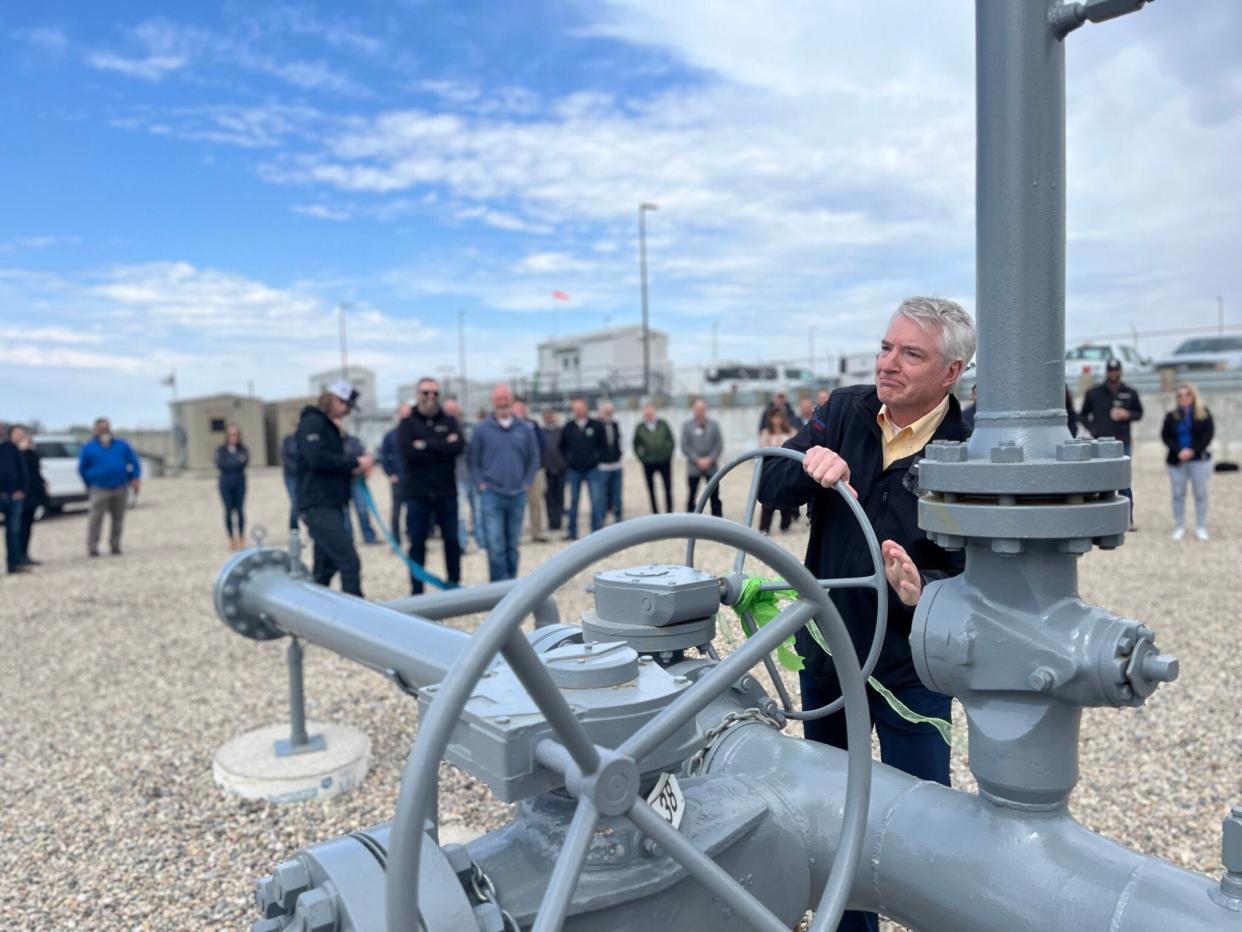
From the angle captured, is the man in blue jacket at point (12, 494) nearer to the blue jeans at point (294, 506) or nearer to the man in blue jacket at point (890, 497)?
the blue jeans at point (294, 506)

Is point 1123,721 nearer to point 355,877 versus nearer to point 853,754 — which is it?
point 853,754

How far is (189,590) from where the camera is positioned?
7.91 metres

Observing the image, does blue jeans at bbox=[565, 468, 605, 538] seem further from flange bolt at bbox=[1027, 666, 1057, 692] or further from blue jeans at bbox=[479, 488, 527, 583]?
flange bolt at bbox=[1027, 666, 1057, 692]

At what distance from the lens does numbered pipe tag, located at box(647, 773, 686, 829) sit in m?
1.23

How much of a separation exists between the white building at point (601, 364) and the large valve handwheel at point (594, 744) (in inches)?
1147

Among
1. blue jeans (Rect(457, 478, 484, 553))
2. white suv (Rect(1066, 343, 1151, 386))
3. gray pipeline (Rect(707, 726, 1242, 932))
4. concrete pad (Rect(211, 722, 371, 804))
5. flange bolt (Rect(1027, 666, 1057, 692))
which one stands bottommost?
concrete pad (Rect(211, 722, 371, 804))

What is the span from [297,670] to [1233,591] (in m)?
5.99

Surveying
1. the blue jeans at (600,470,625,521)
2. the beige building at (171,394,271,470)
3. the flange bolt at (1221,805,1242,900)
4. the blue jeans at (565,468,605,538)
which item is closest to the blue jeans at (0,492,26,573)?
the blue jeans at (565,468,605,538)

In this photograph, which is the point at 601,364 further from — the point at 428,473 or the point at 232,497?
the point at 428,473

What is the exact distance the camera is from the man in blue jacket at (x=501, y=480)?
21.1ft

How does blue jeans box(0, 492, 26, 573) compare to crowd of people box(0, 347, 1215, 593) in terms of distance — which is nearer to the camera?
crowd of people box(0, 347, 1215, 593)

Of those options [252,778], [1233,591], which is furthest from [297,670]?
[1233,591]

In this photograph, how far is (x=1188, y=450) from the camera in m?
7.80

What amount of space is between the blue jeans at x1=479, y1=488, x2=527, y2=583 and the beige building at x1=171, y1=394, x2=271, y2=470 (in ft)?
75.7
